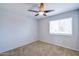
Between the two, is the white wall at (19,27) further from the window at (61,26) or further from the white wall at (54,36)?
the window at (61,26)

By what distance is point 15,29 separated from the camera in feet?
5.70

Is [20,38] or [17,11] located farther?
[20,38]

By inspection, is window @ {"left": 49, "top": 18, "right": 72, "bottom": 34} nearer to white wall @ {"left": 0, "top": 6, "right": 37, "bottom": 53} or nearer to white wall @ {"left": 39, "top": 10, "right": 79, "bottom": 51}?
white wall @ {"left": 39, "top": 10, "right": 79, "bottom": 51}

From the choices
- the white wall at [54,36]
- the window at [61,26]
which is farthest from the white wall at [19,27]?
the window at [61,26]

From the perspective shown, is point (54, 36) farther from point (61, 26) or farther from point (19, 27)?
point (19, 27)

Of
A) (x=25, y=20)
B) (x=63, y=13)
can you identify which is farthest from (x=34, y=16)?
(x=63, y=13)

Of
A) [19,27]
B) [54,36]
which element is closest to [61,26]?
[54,36]

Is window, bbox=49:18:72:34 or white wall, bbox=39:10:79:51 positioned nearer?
window, bbox=49:18:72:34

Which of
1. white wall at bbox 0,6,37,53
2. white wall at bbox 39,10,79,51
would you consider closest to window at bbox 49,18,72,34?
white wall at bbox 39,10,79,51

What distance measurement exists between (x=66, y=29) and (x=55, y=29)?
8.2 inches

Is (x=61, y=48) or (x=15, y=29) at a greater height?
(x=15, y=29)

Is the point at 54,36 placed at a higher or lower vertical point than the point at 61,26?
lower

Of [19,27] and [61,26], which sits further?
[19,27]

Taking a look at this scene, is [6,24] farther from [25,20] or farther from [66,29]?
[66,29]
